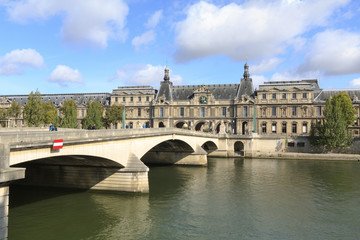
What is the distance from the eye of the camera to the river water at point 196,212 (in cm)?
2602

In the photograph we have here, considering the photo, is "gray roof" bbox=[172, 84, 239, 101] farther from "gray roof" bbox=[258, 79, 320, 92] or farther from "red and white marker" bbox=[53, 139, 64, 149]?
"red and white marker" bbox=[53, 139, 64, 149]

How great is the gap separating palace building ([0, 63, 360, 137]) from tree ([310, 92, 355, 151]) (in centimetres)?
911

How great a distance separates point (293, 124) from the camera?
318 ft

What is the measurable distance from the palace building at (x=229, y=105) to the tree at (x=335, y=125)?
9107 millimetres

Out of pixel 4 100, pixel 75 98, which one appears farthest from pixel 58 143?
pixel 4 100

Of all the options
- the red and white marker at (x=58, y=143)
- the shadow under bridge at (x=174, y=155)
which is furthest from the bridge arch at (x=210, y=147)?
the red and white marker at (x=58, y=143)

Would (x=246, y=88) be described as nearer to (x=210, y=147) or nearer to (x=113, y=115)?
(x=210, y=147)

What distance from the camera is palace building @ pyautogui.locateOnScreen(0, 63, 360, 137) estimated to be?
95.9 metres

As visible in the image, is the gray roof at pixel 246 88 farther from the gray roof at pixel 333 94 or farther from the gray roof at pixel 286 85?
the gray roof at pixel 333 94

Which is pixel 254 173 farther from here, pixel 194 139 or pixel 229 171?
pixel 194 139

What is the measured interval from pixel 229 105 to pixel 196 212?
7473 centimetres

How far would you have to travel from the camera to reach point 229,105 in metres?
104

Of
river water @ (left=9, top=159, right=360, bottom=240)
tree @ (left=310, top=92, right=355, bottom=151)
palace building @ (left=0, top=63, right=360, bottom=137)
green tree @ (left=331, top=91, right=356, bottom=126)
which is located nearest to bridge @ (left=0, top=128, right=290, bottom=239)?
river water @ (left=9, top=159, right=360, bottom=240)

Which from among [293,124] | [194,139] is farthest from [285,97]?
[194,139]
